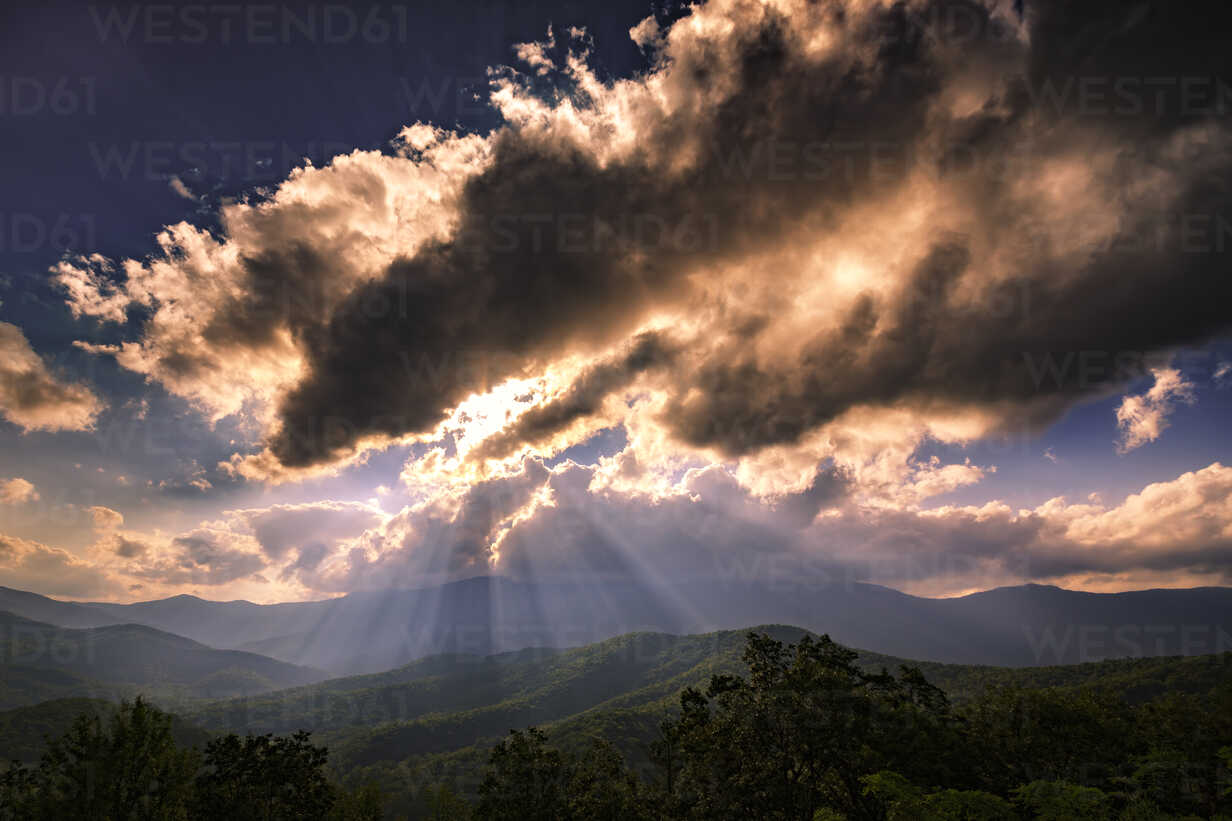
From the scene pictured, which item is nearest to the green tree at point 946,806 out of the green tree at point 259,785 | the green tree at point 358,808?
the green tree at point 259,785

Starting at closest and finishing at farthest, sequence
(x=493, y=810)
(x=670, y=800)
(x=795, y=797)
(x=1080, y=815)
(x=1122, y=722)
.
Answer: (x=1080, y=815)
(x=795, y=797)
(x=670, y=800)
(x=493, y=810)
(x=1122, y=722)

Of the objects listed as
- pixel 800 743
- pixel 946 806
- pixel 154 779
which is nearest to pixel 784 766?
pixel 800 743

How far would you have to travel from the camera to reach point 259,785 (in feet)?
113

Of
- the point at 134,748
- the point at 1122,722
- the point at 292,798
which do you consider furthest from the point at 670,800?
the point at 1122,722

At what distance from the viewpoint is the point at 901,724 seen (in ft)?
93.6

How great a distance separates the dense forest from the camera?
26234 millimetres

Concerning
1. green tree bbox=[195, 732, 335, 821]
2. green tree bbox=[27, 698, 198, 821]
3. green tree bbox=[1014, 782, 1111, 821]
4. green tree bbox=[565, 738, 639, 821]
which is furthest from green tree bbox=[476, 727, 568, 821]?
green tree bbox=[1014, 782, 1111, 821]

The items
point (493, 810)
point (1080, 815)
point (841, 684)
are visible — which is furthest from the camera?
point (493, 810)

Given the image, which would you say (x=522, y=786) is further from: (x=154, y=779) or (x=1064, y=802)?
(x=1064, y=802)

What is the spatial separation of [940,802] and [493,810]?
110ft

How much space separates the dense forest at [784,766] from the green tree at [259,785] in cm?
10

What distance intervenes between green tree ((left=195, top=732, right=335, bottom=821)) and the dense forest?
10cm

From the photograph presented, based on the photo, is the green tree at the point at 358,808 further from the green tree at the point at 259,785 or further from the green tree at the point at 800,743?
the green tree at the point at 800,743

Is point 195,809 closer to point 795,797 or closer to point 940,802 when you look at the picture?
point 795,797
